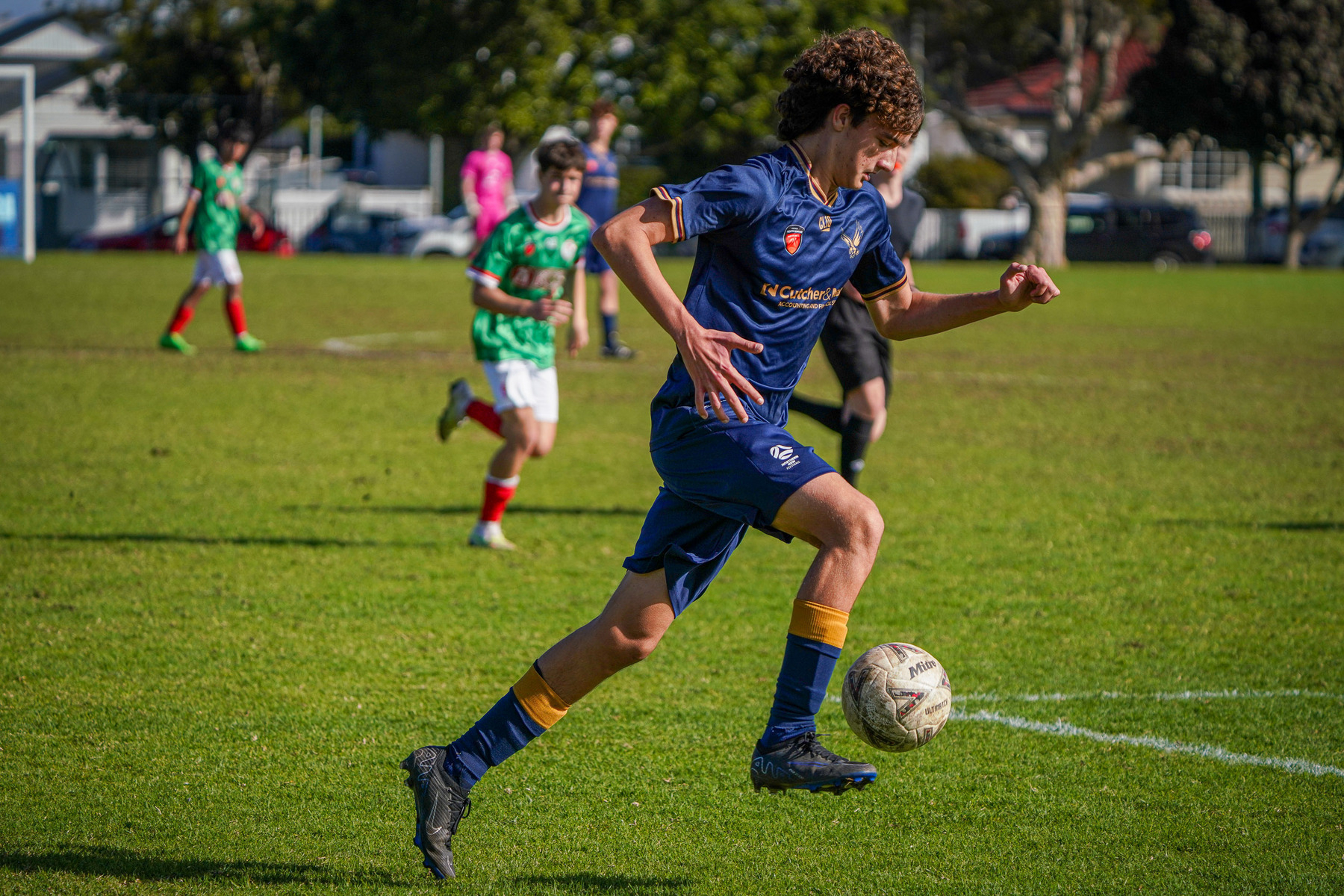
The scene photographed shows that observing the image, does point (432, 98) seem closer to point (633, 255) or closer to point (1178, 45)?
point (1178, 45)

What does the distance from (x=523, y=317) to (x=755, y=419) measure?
3.75 m

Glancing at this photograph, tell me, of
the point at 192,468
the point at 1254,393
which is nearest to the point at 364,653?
the point at 192,468

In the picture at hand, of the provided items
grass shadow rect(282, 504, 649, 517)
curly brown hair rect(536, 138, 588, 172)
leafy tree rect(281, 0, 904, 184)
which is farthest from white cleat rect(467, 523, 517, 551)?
leafy tree rect(281, 0, 904, 184)

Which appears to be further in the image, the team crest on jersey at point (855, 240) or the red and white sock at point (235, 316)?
the red and white sock at point (235, 316)

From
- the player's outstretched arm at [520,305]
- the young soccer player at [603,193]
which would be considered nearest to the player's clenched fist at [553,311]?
the player's outstretched arm at [520,305]

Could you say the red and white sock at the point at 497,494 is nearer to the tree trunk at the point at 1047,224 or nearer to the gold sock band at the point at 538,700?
the gold sock band at the point at 538,700

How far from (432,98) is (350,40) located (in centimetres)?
423

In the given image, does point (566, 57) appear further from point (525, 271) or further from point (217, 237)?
point (525, 271)

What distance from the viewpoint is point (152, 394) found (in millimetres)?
12734

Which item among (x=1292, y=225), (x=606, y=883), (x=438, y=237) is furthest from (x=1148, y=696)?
(x=1292, y=225)

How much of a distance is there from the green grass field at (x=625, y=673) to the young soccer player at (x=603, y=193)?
2.97m

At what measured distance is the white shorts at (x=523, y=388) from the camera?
7555mm

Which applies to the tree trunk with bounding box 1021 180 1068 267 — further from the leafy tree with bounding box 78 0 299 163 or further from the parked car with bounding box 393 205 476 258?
the leafy tree with bounding box 78 0 299 163

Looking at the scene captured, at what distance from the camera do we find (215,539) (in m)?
7.67
